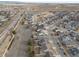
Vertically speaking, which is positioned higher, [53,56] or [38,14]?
[38,14]

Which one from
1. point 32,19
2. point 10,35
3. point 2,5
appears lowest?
point 10,35

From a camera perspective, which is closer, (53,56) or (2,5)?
(53,56)

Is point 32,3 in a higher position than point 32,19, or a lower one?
higher

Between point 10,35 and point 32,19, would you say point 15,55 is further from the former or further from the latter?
point 32,19

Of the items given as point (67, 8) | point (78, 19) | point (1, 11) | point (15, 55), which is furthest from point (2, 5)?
point (78, 19)

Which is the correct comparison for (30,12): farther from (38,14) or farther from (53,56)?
(53,56)

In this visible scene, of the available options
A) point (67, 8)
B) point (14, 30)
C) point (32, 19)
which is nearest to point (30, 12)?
point (32, 19)
